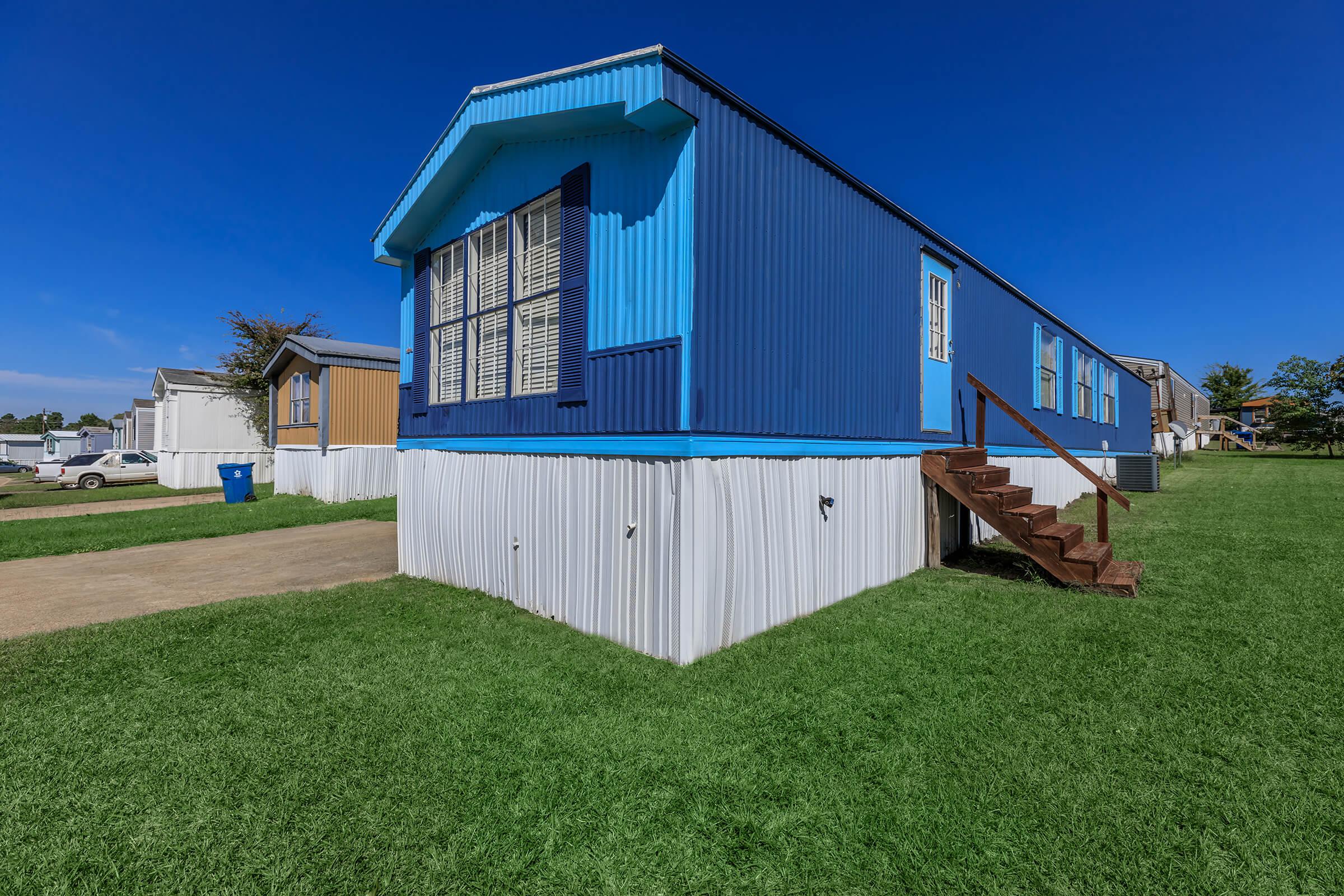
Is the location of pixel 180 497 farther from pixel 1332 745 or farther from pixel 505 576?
pixel 1332 745

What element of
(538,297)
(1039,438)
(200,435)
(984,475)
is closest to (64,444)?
(200,435)

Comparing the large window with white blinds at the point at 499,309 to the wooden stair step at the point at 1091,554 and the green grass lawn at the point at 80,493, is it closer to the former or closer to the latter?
the wooden stair step at the point at 1091,554

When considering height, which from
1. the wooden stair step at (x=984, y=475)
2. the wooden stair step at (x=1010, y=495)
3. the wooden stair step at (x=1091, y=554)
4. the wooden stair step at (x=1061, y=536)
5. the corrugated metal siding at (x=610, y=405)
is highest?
the corrugated metal siding at (x=610, y=405)

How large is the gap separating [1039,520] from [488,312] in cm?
666

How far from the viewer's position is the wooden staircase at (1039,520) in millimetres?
5902

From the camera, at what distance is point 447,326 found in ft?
24.8

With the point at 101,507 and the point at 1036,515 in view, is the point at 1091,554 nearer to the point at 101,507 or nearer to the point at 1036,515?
the point at 1036,515

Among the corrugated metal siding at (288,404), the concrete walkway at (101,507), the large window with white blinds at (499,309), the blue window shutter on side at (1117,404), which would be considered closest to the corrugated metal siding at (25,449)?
the concrete walkway at (101,507)

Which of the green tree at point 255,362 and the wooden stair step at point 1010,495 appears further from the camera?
the green tree at point 255,362

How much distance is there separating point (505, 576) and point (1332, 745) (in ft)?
19.4

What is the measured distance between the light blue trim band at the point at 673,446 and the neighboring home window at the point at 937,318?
4.31 feet

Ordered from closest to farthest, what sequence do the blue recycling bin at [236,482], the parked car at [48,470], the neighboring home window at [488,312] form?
the neighboring home window at [488,312] < the blue recycling bin at [236,482] < the parked car at [48,470]

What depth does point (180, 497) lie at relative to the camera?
17.7 m

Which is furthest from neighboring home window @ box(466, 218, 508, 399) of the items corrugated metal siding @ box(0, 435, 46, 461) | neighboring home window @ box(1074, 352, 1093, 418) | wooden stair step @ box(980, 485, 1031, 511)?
corrugated metal siding @ box(0, 435, 46, 461)
